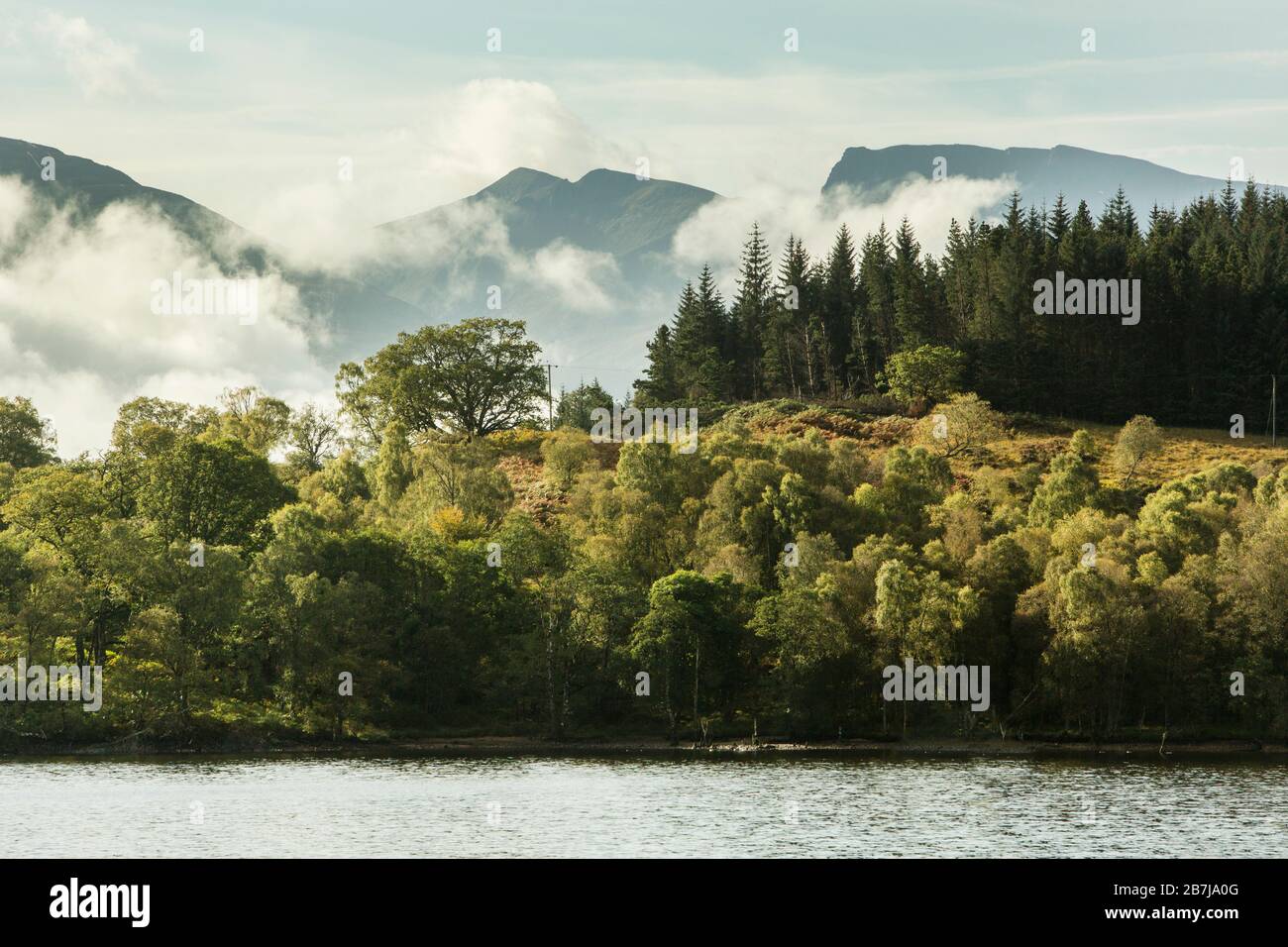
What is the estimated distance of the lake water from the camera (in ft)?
154

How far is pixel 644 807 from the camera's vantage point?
55.8 metres

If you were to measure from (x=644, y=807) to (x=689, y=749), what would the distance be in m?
25.8

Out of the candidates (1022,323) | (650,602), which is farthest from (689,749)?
(1022,323)

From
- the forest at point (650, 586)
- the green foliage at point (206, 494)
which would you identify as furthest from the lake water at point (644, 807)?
the green foliage at point (206, 494)

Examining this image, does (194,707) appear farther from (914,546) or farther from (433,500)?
(914,546)

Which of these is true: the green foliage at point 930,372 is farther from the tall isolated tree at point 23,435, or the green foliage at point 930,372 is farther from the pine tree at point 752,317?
the tall isolated tree at point 23,435

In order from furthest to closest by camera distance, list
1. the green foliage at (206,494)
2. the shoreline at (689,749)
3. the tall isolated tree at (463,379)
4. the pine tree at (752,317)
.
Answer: the pine tree at (752,317)
the tall isolated tree at (463,379)
the green foliage at (206,494)
the shoreline at (689,749)

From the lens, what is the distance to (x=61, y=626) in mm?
79812

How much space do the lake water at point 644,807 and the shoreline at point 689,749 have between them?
3210 mm

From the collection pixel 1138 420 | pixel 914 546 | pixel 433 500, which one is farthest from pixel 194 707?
pixel 1138 420

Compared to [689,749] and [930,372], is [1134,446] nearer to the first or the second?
[930,372]

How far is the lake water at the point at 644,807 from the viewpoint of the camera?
46906mm

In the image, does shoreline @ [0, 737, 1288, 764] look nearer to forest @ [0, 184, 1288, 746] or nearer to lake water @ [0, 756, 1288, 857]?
forest @ [0, 184, 1288, 746]

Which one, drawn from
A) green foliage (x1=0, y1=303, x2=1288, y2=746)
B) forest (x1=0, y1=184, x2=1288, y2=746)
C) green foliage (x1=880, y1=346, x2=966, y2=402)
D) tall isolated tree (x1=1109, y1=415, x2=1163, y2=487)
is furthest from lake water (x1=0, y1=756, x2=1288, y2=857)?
green foliage (x1=880, y1=346, x2=966, y2=402)
